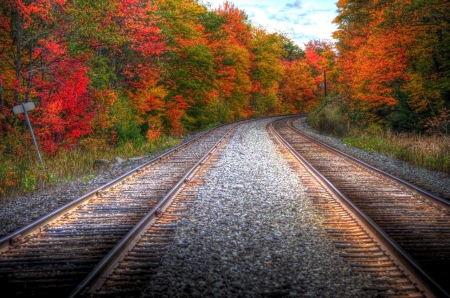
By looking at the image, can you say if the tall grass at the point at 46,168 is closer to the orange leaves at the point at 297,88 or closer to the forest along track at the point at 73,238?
the forest along track at the point at 73,238

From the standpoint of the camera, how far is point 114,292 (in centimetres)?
403

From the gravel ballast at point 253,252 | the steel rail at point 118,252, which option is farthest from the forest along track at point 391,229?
the steel rail at point 118,252

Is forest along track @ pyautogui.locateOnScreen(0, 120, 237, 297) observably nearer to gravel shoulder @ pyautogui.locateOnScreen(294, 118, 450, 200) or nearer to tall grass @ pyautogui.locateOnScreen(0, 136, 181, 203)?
tall grass @ pyautogui.locateOnScreen(0, 136, 181, 203)

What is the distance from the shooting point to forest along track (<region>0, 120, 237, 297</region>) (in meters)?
4.31

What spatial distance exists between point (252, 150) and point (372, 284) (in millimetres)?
12148

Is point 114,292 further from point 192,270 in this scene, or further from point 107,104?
point 107,104

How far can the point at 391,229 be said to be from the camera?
601cm

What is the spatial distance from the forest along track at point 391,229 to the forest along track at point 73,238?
9.93 feet

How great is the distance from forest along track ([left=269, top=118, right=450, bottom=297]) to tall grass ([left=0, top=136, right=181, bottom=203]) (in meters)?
6.83

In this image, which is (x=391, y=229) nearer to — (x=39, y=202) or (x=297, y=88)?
(x=39, y=202)

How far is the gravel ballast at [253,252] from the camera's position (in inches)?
165

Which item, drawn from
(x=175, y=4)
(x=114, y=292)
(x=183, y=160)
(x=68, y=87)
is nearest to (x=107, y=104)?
(x=68, y=87)

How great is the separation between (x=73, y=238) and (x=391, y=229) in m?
4.73

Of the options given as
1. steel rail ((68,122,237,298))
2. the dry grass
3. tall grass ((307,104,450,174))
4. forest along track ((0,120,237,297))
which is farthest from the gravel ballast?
tall grass ((307,104,450,174))
